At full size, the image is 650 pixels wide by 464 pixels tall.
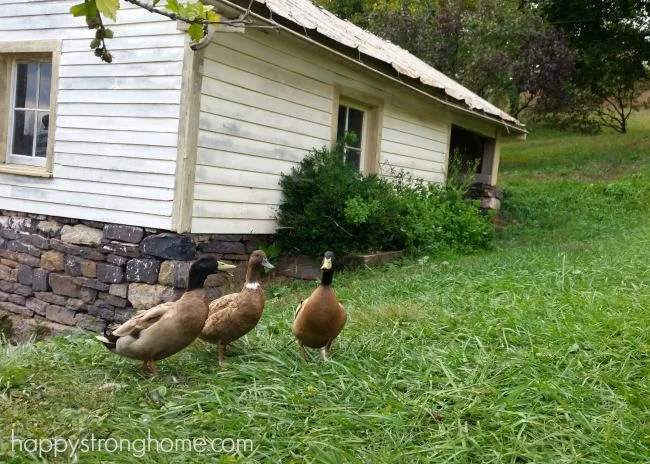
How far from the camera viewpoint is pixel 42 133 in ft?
26.8

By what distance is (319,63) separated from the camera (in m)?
8.65

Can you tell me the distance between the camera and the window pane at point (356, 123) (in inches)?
391

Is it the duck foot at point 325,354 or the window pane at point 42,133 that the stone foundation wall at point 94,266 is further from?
the duck foot at point 325,354

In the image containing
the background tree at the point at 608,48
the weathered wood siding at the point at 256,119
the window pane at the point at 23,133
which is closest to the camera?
the weathered wood siding at the point at 256,119

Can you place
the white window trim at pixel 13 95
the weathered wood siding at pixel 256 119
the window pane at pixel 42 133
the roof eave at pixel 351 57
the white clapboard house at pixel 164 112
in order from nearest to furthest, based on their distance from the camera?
the roof eave at pixel 351 57
the white clapboard house at pixel 164 112
the weathered wood siding at pixel 256 119
the white window trim at pixel 13 95
the window pane at pixel 42 133

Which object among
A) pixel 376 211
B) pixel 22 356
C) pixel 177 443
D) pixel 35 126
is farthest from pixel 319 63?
pixel 177 443

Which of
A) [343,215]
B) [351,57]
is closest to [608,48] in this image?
[351,57]

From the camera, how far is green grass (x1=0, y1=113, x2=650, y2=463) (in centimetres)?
292

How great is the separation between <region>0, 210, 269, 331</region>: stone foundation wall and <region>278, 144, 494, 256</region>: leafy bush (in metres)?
0.59

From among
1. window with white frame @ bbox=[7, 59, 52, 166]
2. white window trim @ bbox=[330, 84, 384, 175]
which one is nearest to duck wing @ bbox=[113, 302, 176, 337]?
window with white frame @ bbox=[7, 59, 52, 166]

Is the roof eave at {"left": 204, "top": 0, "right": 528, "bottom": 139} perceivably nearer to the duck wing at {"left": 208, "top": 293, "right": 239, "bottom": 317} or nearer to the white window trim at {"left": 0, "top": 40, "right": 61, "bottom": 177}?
the duck wing at {"left": 208, "top": 293, "right": 239, "bottom": 317}

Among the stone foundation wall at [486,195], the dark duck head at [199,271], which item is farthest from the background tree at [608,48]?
the dark duck head at [199,271]

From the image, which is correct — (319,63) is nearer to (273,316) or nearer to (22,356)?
(273,316)

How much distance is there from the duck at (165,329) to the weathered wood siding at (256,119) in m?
3.11
